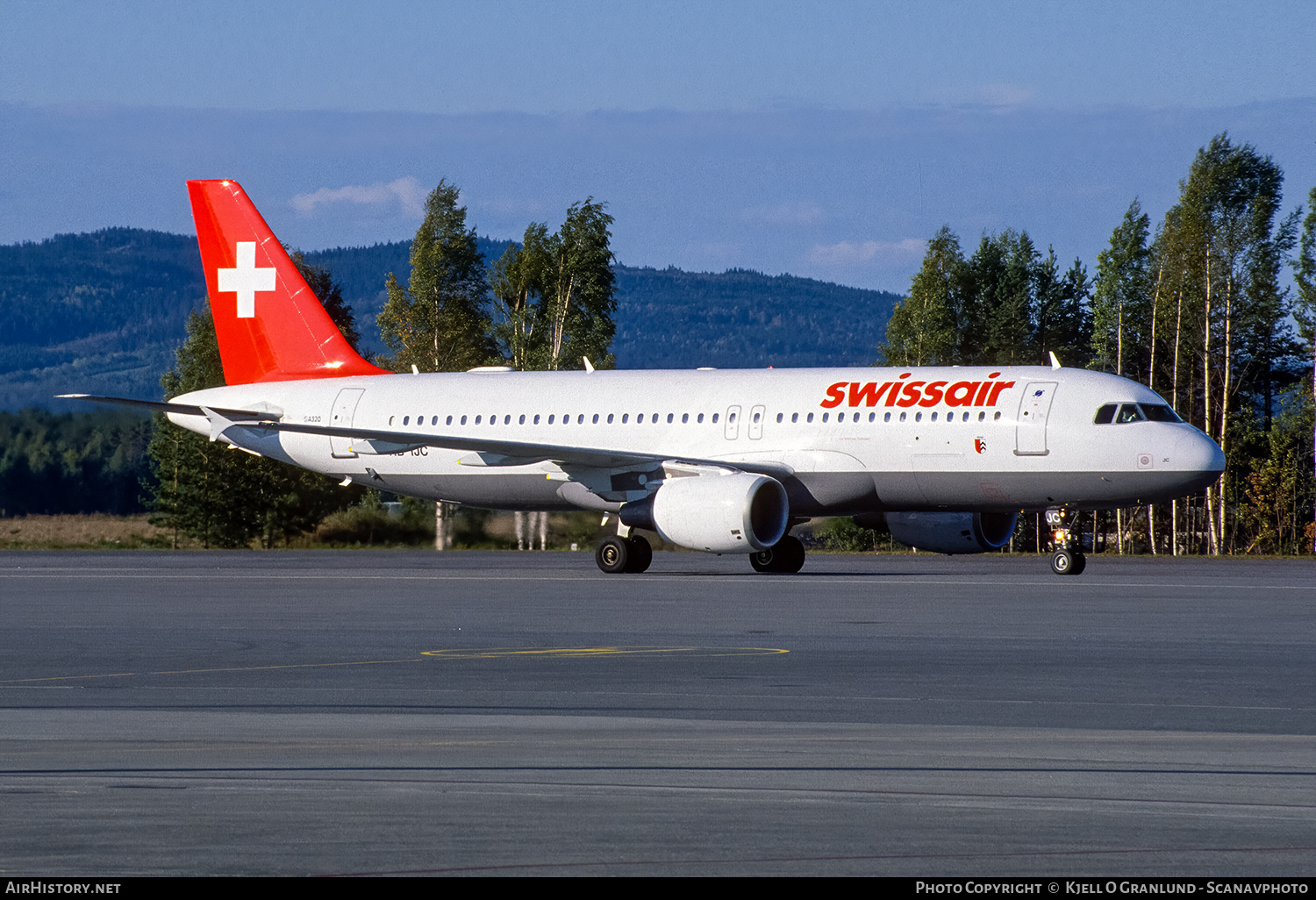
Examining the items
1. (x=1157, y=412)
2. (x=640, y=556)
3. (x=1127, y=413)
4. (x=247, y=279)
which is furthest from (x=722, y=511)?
(x=247, y=279)

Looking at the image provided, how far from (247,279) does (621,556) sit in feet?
46.5

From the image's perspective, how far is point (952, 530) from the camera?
113 ft

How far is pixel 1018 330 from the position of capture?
8056 centimetres

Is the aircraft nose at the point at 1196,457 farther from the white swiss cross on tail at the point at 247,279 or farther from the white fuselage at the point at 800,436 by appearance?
the white swiss cross on tail at the point at 247,279

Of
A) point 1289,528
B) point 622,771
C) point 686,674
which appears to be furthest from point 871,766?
point 1289,528

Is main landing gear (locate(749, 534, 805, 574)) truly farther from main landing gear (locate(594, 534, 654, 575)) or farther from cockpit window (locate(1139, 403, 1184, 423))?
cockpit window (locate(1139, 403, 1184, 423))

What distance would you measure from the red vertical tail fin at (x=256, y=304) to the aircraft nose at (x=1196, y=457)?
18975 mm

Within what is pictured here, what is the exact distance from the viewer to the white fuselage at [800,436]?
1235 inches

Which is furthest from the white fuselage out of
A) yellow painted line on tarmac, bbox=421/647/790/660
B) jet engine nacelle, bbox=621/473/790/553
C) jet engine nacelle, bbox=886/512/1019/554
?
yellow painted line on tarmac, bbox=421/647/790/660

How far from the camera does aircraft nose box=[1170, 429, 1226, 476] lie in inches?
1209

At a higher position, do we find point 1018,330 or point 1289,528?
point 1018,330

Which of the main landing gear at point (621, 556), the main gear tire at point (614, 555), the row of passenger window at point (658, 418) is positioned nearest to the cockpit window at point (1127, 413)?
the row of passenger window at point (658, 418)

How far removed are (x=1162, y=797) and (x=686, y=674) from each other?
6334mm

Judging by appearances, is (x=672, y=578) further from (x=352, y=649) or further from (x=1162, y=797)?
(x=1162, y=797)
